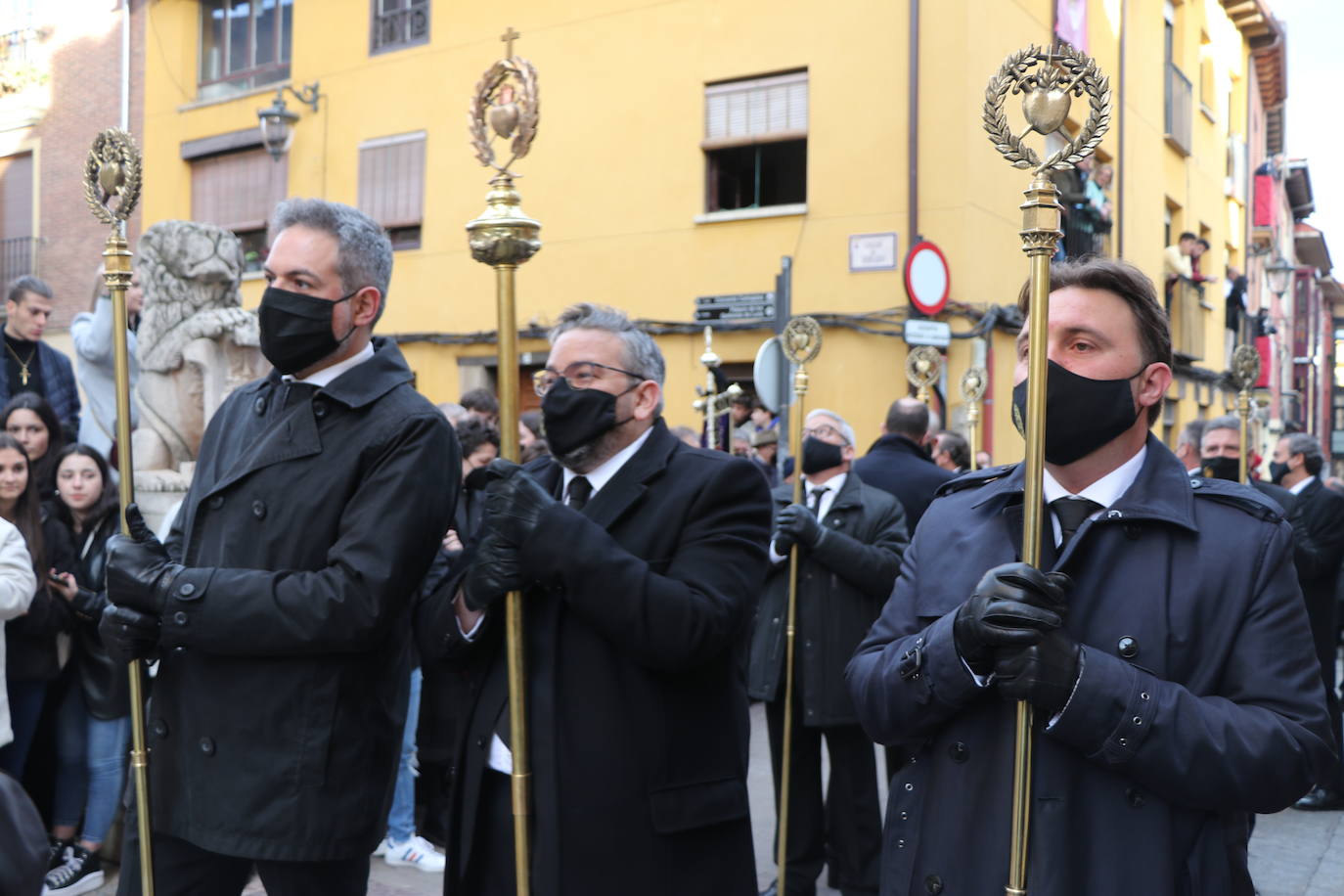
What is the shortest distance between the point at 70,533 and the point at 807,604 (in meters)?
2.92

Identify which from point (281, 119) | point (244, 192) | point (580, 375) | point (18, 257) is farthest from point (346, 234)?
point (18, 257)

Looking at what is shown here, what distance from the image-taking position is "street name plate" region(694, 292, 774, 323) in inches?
509

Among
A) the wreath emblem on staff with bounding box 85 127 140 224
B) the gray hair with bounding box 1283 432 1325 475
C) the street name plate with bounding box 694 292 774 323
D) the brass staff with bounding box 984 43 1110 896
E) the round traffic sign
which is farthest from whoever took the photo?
the street name plate with bounding box 694 292 774 323

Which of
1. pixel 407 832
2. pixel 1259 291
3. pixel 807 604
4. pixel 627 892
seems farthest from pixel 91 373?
pixel 1259 291

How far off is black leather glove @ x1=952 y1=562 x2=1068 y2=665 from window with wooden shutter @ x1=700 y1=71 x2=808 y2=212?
1149cm

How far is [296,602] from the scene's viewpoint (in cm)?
263

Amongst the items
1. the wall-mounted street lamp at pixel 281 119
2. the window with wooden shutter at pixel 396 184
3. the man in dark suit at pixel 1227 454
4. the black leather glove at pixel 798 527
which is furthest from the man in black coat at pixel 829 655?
the wall-mounted street lamp at pixel 281 119

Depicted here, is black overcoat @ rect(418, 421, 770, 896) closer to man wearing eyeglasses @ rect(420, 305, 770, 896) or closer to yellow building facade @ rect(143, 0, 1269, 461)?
man wearing eyeglasses @ rect(420, 305, 770, 896)

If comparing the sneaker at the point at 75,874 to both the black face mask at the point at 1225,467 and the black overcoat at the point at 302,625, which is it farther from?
the black face mask at the point at 1225,467

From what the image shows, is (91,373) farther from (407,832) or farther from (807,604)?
(807,604)

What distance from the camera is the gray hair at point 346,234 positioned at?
2.96 metres

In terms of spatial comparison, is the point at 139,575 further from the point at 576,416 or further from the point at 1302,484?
the point at 1302,484

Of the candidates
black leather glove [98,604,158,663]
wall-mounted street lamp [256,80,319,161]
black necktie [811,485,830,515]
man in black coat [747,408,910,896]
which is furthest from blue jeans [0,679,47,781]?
wall-mounted street lamp [256,80,319,161]

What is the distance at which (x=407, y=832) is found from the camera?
5602 mm
